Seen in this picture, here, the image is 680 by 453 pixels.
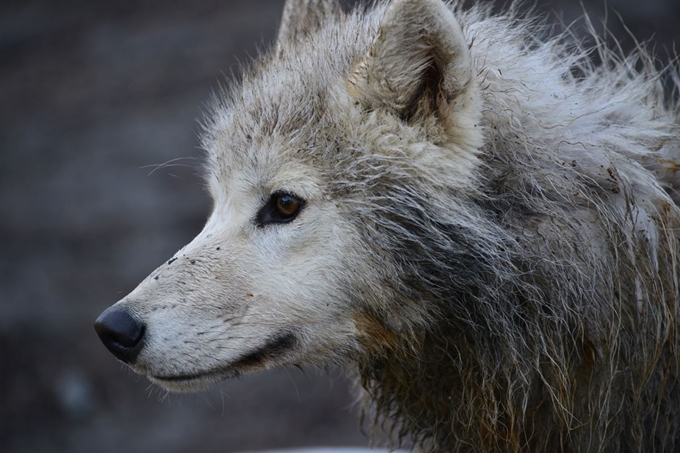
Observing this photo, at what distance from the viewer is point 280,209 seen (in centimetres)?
256

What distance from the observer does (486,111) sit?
2.52 metres

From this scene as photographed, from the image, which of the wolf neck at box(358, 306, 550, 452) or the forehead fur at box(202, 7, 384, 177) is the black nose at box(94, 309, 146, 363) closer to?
the forehead fur at box(202, 7, 384, 177)

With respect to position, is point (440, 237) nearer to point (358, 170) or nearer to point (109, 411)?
point (358, 170)

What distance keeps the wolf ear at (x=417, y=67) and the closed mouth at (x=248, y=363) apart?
31.7 inches

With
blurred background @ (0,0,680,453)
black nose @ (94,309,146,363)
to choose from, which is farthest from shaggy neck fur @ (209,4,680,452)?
blurred background @ (0,0,680,453)

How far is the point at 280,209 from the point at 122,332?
63cm

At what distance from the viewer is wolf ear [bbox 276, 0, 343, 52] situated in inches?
121

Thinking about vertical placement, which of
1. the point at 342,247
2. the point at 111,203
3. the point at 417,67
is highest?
the point at 417,67

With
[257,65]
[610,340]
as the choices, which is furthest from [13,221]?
[610,340]

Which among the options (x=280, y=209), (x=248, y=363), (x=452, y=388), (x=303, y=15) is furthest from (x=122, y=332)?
(x=303, y=15)

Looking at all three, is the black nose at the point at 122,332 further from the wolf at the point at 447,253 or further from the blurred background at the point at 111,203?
the blurred background at the point at 111,203

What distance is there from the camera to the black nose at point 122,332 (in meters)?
2.41

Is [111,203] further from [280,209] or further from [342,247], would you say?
[342,247]

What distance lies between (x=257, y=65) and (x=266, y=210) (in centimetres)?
67
